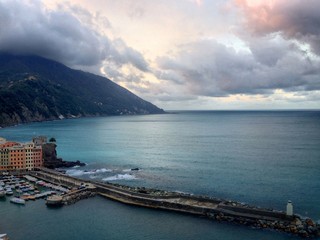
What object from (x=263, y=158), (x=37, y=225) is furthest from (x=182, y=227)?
(x=263, y=158)

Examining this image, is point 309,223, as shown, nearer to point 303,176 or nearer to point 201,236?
point 201,236

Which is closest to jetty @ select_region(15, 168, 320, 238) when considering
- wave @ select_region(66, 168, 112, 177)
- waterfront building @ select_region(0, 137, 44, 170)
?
wave @ select_region(66, 168, 112, 177)

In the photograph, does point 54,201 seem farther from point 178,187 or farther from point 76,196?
point 178,187

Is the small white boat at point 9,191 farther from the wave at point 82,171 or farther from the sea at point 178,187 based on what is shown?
the wave at point 82,171

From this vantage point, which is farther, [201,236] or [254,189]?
[254,189]

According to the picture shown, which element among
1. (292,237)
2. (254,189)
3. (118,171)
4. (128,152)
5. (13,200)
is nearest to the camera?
(292,237)

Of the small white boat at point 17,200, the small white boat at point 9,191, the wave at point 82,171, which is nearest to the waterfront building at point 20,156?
the wave at point 82,171

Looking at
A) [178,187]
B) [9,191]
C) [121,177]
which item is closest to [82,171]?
[121,177]
